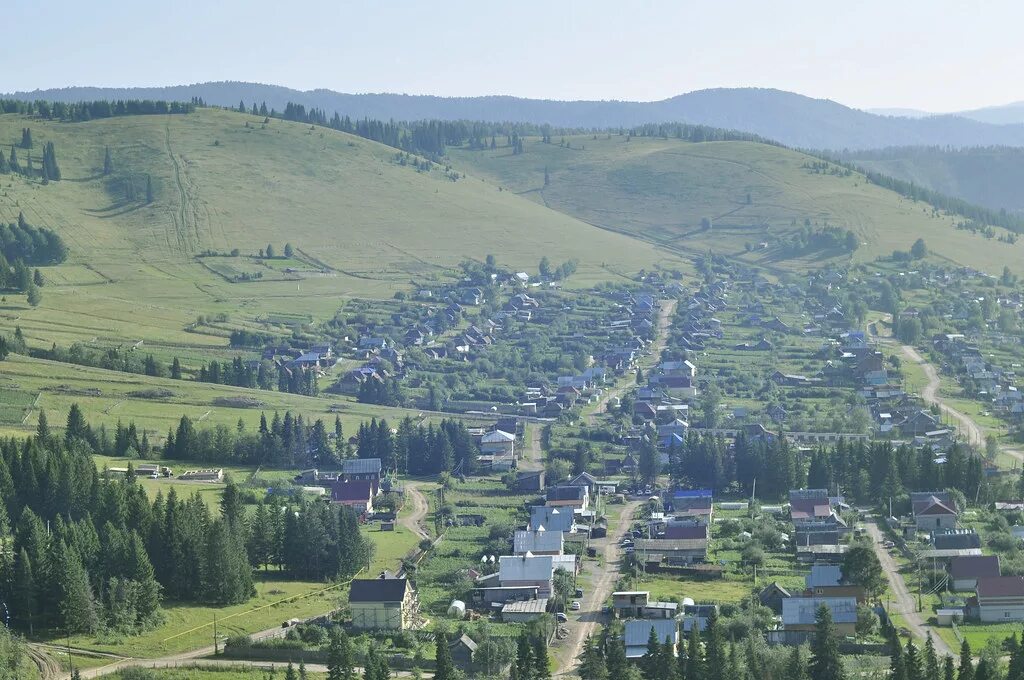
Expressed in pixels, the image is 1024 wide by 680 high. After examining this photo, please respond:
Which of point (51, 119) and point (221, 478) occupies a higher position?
point (51, 119)

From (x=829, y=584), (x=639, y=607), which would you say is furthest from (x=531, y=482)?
(x=829, y=584)

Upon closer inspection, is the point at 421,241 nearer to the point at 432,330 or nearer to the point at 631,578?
the point at 432,330

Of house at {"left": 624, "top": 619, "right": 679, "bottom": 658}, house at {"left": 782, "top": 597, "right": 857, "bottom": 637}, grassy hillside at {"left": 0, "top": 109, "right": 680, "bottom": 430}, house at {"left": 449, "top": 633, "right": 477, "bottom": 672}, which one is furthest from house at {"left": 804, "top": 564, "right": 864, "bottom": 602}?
grassy hillside at {"left": 0, "top": 109, "right": 680, "bottom": 430}

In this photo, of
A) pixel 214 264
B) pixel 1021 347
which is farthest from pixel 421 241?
pixel 1021 347

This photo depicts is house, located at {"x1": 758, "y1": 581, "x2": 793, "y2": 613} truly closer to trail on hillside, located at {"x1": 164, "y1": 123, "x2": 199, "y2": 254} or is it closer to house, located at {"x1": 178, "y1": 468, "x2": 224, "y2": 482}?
house, located at {"x1": 178, "y1": 468, "x2": 224, "y2": 482}

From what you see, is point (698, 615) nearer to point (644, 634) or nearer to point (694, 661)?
point (644, 634)

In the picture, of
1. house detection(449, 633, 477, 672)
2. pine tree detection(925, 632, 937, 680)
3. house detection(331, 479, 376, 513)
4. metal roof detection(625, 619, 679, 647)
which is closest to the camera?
pine tree detection(925, 632, 937, 680)
